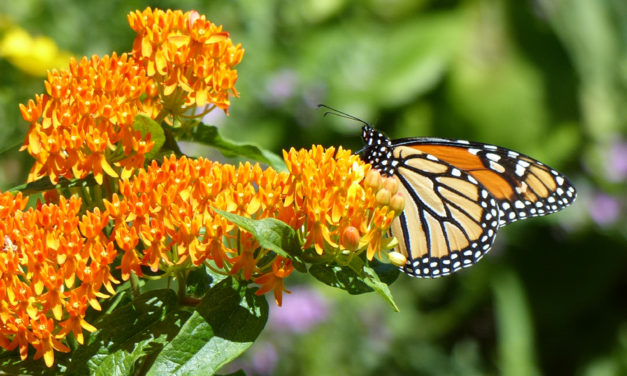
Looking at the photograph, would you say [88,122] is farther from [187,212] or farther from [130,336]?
[130,336]

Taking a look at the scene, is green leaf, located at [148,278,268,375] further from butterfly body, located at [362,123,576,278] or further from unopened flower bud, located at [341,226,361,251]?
butterfly body, located at [362,123,576,278]

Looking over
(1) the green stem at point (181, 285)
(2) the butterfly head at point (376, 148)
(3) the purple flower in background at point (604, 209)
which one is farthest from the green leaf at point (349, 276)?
(3) the purple flower in background at point (604, 209)

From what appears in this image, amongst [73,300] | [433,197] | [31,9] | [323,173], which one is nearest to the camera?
[73,300]

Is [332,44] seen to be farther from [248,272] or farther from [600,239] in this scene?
[248,272]

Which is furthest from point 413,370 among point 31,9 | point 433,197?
point 31,9

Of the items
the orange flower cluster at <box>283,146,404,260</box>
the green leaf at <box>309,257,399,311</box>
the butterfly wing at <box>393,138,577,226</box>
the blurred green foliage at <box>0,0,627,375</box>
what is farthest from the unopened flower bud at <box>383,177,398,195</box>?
the blurred green foliage at <box>0,0,627,375</box>

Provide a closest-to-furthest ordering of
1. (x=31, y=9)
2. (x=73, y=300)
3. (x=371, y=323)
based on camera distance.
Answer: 1. (x=73, y=300)
2. (x=31, y=9)
3. (x=371, y=323)

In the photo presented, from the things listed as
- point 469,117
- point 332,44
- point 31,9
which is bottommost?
point 469,117
